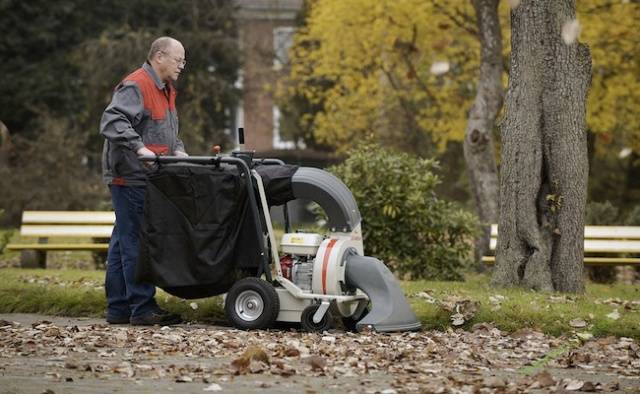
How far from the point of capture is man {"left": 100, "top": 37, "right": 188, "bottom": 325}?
930 centimetres

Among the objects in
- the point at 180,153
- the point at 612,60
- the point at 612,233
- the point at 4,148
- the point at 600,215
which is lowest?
the point at 612,233

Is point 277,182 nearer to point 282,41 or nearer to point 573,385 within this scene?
point 573,385

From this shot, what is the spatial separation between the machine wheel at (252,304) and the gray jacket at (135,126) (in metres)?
1.20

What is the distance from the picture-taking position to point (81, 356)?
7605 mm

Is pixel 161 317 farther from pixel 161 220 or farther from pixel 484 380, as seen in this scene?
pixel 484 380

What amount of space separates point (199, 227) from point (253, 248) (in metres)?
0.44

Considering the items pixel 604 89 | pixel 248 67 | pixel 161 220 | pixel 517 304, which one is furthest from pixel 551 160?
pixel 248 67

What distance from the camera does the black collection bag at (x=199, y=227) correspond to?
9.02m

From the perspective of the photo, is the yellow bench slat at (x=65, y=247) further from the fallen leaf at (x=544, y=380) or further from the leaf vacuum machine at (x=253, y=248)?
the fallen leaf at (x=544, y=380)

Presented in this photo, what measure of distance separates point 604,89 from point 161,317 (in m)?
15.1

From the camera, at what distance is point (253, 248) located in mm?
9039

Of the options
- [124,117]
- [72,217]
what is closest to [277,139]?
[72,217]

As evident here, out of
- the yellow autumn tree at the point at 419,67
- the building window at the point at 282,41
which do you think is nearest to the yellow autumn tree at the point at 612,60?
the yellow autumn tree at the point at 419,67

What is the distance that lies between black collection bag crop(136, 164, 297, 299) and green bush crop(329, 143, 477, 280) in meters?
4.16
